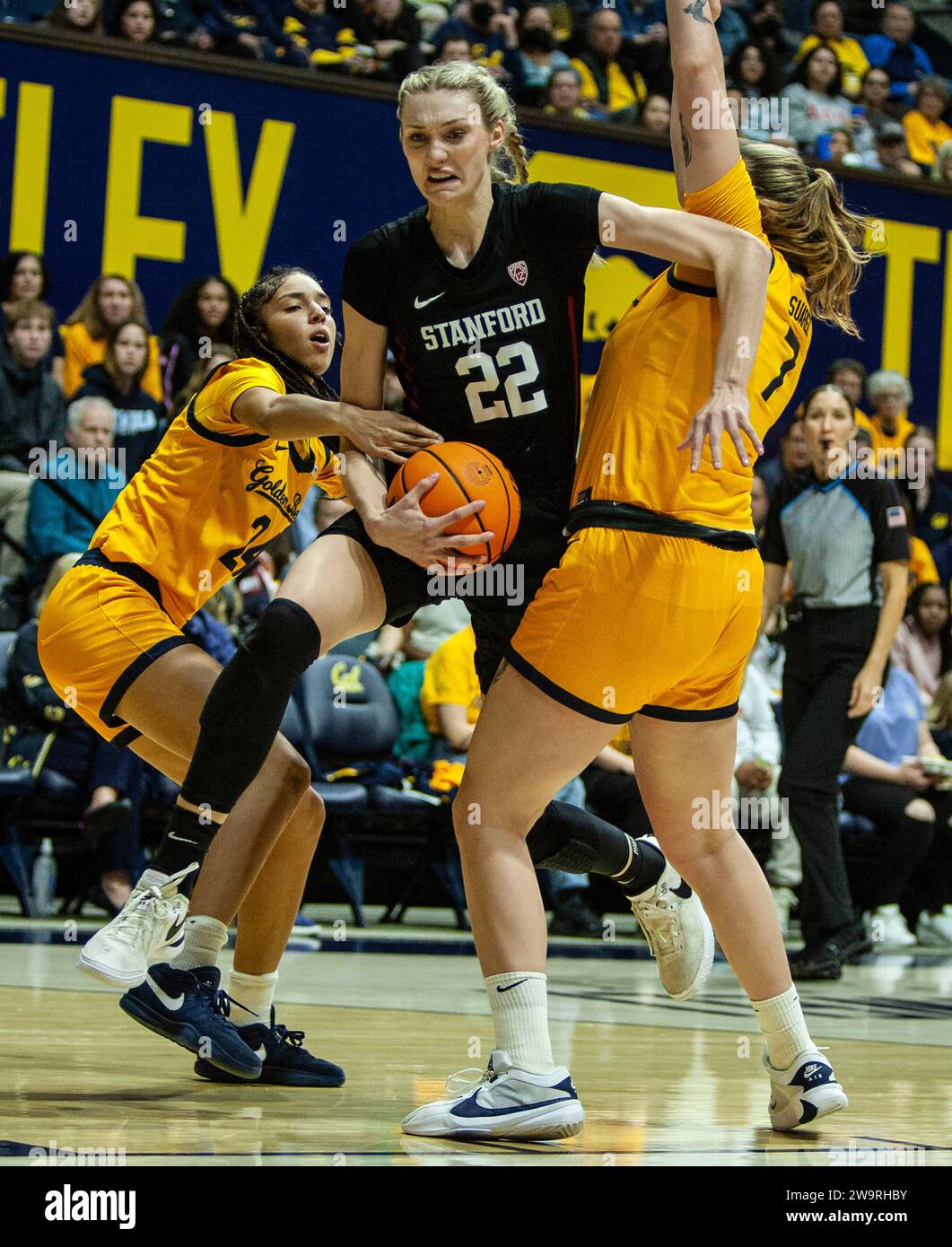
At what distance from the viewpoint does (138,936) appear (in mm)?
3395

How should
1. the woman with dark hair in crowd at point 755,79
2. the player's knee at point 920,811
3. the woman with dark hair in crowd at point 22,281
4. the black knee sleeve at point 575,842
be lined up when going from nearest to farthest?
1. the black knee sleeve at point 575,842
2. the player's knee at point 920,811
3. the woman with dark hair in crowd at point 22,281
4. the woman with dark hair in crowd at point 755,79

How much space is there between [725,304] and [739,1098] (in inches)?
72.2

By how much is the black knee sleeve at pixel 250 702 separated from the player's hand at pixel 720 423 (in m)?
0.86

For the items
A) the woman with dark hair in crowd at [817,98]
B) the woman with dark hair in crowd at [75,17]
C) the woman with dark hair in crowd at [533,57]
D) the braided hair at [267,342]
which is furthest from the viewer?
the woman with dark hair in crowd at [817,98]

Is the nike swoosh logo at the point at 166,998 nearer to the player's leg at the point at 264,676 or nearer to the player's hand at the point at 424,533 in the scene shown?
the player's leg at the point at 264,676

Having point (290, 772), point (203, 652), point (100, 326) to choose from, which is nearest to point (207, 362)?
point (100, 326)

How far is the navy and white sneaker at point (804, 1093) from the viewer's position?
11.0 ft

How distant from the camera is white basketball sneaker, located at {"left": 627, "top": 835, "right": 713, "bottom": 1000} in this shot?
4.04 meters

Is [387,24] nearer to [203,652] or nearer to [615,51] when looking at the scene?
[615,51]

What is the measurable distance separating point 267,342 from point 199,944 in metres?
1.52

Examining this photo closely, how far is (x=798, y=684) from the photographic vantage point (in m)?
7.14

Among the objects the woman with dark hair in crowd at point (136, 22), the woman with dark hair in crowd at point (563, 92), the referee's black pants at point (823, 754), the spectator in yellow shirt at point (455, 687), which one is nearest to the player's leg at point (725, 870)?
the referee's black pants at point (823, 754)

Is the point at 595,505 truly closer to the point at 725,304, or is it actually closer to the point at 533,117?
the point at 725,304

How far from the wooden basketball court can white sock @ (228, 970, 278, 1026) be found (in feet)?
0.63
